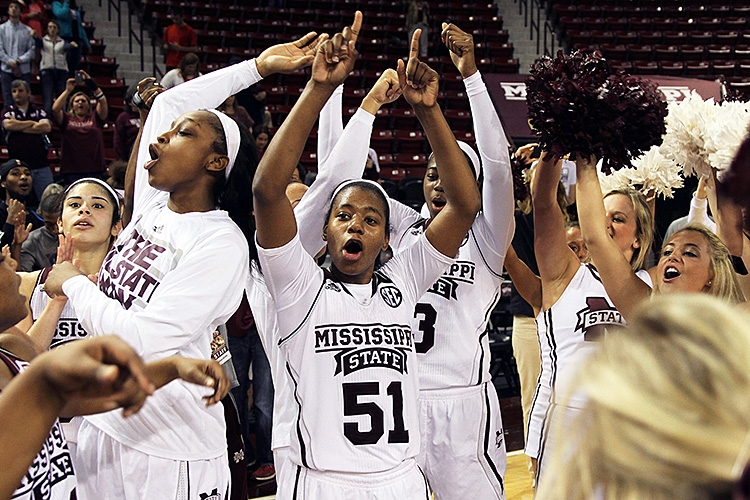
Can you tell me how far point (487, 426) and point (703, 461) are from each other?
2.55 meters

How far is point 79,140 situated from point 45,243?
3.24 metres

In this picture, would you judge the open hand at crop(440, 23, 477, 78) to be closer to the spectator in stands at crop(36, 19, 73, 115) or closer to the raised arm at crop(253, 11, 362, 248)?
the raised arm at crop(253, 11, 362, 248)

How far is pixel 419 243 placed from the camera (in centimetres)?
276

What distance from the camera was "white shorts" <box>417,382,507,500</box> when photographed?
3.13 m

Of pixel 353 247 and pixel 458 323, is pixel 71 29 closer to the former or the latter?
pixel 458 323

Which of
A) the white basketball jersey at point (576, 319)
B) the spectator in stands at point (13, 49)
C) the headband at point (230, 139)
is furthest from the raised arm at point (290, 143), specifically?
the spectator in stands at point (13, 49)

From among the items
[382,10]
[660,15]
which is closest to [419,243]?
[382,10]

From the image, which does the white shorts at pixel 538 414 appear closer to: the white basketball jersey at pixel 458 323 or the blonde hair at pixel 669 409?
the white basketball jersey at pixel 458 323

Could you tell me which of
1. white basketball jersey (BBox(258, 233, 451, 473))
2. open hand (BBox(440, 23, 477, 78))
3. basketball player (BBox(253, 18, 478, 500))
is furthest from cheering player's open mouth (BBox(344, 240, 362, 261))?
open hand (BBox(440, 23, 477, 78))

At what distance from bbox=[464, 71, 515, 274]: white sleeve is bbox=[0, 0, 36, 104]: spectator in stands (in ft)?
23.8

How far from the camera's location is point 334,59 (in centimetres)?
241

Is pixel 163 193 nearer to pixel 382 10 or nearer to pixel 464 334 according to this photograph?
pixel 464 334

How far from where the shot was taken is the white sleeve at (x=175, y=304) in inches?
85.4

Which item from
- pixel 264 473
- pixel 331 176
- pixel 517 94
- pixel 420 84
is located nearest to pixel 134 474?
pixel 331 176
